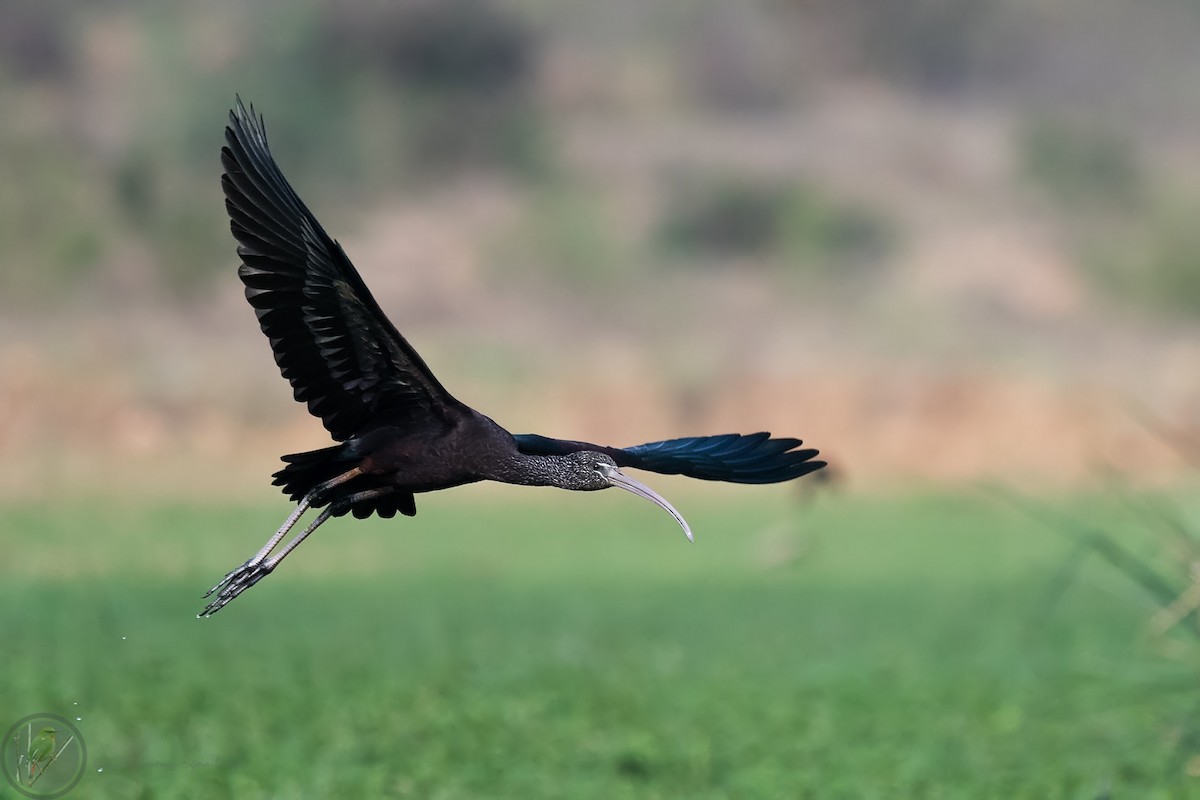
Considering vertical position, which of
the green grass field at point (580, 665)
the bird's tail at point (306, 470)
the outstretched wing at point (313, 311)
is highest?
the green grass field at point (580, 665)

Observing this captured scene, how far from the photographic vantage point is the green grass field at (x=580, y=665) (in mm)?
7992

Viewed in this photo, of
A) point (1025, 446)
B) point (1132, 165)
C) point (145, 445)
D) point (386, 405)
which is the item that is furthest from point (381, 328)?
point (1132, 165)

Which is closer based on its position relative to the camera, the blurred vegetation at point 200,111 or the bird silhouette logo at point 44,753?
the bird silhouette logo at point 44,753

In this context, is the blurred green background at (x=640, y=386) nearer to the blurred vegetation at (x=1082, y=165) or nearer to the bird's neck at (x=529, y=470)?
the blurred vegetation at (x=1082, y=165)

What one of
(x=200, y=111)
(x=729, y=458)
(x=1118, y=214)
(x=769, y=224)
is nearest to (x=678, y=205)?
(x=769, y=224)

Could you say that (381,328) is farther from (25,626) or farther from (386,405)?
(25,626)

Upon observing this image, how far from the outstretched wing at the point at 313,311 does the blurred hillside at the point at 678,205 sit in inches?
704

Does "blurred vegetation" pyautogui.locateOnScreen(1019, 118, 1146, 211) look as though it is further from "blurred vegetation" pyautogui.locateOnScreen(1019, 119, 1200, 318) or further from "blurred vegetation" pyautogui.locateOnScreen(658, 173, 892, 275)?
"blurred vegetation" pyautogui.locateOnScreen(658, 173, 892, 275)

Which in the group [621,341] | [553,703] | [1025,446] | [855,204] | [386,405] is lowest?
[386,405]

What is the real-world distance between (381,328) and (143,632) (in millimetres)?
10549

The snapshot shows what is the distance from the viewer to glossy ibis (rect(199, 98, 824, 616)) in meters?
1.72

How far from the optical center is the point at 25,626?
1197 centimetres

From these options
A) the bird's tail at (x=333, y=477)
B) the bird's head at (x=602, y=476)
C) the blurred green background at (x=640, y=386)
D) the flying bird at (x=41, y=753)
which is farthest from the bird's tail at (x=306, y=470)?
the blurred green background at (x=640, y=386)

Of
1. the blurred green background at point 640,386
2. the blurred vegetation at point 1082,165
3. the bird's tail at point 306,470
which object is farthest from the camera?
the blurred vegetation at point 1082,165
